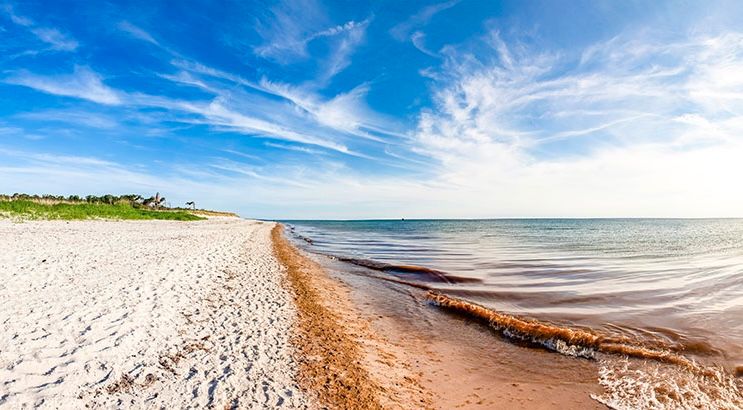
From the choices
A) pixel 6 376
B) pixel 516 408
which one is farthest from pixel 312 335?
pixel 6 376

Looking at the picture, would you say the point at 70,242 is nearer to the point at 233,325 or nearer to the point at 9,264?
the point at 9,264

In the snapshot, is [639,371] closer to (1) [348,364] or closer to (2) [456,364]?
(2) [456,364]

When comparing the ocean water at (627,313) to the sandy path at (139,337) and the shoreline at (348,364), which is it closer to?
the shoreline at (348,364)

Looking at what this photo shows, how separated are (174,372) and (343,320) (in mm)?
4880

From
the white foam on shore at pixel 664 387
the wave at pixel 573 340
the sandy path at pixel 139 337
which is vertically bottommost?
the white foam on shore at pixel 664 387

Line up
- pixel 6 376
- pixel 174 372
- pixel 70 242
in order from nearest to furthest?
pixel 6 376
pixel 174 372
pixel 70 242

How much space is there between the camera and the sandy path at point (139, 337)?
4.96 m

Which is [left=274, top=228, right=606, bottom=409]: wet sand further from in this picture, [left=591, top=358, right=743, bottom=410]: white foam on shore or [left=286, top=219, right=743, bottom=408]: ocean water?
[left=286, top=219, right=743, bottom=408]: ocean water

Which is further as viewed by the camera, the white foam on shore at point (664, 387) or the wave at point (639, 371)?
the wave at point (639, 371)

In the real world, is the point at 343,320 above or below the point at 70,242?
below

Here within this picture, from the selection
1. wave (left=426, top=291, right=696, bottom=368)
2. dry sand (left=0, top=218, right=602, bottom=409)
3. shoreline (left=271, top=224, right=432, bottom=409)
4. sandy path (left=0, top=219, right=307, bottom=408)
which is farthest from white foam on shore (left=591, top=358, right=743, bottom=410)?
sandy path (left=0, top=219, right=307, bottom=408)

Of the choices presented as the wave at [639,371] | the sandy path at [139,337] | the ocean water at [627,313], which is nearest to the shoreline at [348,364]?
the sandy path at [139,337]

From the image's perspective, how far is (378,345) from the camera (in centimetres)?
823

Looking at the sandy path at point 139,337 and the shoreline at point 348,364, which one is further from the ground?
the sandy path at point 139,337
